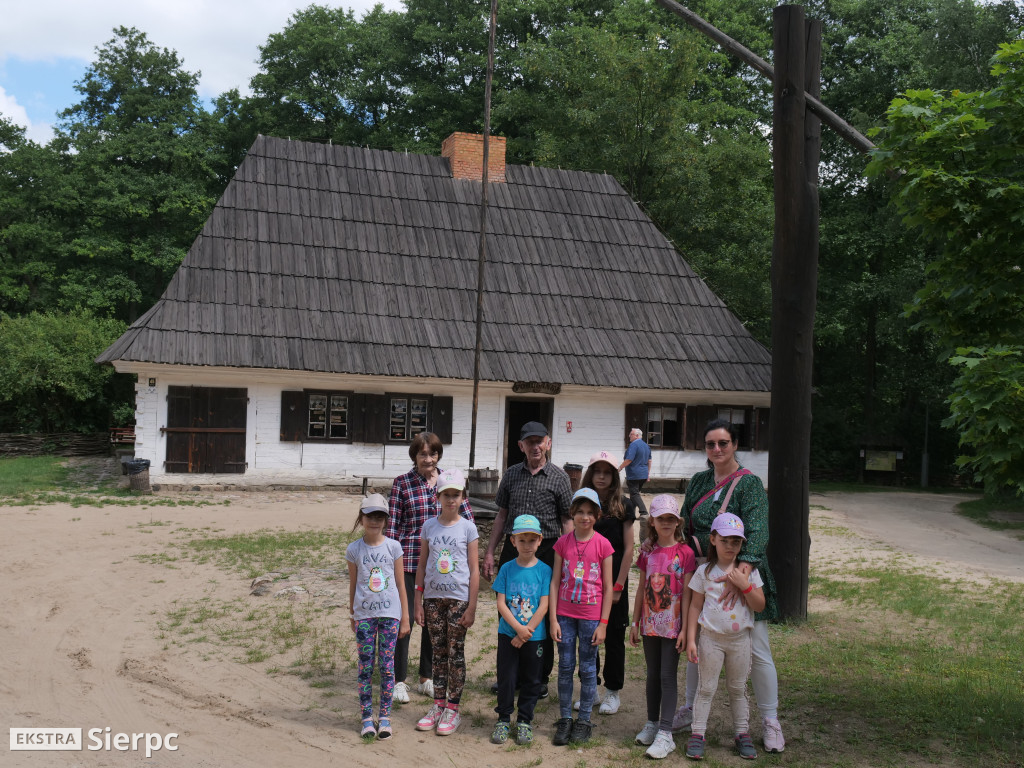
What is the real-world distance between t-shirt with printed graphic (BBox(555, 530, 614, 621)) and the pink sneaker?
919 mm

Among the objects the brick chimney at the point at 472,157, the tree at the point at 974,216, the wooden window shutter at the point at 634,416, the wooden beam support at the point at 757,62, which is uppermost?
the brick chimney at the point at 472,157

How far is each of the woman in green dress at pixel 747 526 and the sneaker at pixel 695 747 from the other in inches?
13.6

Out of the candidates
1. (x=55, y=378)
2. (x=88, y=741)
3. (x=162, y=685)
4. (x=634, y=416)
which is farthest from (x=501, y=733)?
(x=55, y=378)

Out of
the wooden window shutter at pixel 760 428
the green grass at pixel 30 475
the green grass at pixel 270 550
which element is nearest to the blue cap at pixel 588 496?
the green grass at pixel 270 550

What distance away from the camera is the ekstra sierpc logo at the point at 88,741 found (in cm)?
527

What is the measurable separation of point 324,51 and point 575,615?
32.9 meters

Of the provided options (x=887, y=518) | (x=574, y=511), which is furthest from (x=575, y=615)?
(x=887, y=518)

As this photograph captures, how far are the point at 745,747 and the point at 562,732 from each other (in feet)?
3.52

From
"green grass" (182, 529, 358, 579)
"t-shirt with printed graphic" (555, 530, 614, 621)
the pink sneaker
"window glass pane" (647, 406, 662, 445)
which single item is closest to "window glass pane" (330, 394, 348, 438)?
"green grass" (182, 529, 358, 579)

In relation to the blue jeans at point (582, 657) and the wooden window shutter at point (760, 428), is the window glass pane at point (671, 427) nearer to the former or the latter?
the wooden window shutter at point (760, 428)

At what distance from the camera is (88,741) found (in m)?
5.39

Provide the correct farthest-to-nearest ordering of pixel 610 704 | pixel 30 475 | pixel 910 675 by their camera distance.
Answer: pixel 30 475 < pixel 910 675 < pixel 610 704

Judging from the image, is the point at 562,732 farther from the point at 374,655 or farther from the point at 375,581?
the point at 375,581

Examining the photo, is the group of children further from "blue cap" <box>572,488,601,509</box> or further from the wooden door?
the wooden door
